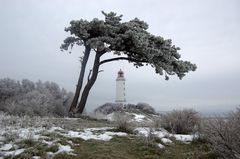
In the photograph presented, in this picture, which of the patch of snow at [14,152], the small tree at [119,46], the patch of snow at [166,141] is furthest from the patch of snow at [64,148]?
the small tree at [119,46]

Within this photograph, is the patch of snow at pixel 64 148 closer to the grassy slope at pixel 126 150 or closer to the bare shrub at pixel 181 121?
the grassy slope at pixel 126 150

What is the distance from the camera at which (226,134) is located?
5.36 meters

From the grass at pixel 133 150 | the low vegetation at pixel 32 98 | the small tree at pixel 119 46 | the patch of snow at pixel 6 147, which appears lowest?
the grass at pixel 133 150

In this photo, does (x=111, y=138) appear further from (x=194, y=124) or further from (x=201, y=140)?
(x=194, y=124)

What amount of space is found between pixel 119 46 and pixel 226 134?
10973 millimetres

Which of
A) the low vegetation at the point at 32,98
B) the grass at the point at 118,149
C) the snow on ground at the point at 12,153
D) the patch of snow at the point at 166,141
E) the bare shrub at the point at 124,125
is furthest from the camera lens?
the low vegetation at the point at 32,98

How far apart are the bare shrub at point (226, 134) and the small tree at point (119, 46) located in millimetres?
9091

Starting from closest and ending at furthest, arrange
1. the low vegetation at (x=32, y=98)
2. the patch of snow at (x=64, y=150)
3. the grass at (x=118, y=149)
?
the patch of snow at (x=64, y=150), the grass at (x=118, y=149), the low vegetation at (x=32, y=98)

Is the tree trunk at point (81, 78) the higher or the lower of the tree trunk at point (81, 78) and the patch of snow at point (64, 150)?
the higher

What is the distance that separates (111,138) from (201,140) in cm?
245

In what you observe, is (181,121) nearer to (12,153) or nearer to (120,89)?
(12,153)

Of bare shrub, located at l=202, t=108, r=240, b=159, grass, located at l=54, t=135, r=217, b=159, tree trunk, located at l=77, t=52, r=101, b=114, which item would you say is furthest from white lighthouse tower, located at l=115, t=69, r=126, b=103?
bare shrub, located at l=202, t=108, r=240, b=159

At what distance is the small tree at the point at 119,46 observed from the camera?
49.7 feet

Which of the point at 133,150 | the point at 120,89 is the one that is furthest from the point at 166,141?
the point at 120,89
